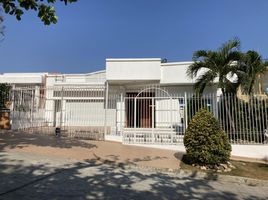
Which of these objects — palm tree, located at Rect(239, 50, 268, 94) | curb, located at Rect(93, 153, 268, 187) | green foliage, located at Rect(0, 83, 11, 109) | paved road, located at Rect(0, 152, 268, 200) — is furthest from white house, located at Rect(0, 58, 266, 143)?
paved road, located at Rect(0, 152, 268, 200)

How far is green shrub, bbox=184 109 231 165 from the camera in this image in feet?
26.0

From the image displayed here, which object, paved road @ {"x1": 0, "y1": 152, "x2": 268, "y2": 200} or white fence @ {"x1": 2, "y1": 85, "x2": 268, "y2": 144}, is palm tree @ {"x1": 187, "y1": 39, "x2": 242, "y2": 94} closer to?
white fence @ {"x1": 2, "y1": 85, "x2": 268, "y2": 144}

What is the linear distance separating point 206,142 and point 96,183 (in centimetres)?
408

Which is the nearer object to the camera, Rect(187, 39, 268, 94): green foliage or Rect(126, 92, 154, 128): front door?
Rect(187, 39, 268, 94): green foliage

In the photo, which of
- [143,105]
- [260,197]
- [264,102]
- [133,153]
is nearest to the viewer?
[260,197]

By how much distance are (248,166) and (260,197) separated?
3.28 m

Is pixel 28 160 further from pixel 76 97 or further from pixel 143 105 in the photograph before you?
pixel 76 97

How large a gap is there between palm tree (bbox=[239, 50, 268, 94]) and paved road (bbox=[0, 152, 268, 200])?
18.9 feet

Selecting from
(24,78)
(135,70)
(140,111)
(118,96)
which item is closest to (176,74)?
(135,70)

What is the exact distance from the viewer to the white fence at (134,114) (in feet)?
35.7

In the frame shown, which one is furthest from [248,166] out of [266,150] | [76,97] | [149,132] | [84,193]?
[76,97]

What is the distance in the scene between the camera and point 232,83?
11953 millimetres

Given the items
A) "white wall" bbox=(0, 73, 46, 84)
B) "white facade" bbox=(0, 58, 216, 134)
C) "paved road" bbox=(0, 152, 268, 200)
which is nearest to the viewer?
"paved road" bbox=(0, 152, 268, 200)

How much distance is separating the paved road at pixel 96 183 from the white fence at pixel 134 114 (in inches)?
181
